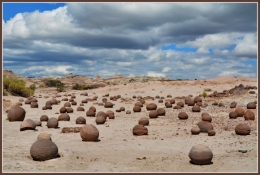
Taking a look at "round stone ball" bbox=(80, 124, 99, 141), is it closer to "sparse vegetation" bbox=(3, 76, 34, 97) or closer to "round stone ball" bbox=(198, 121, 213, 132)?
"round stone ball" bbox=(198, 121, 213, 132)

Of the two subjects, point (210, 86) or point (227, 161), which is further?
point (210, 86)

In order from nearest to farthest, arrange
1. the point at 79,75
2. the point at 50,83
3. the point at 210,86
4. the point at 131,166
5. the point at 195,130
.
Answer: the point at 131,166
the point at 195,130
the point at 210,86
the point at 50,83
the point at 79,75

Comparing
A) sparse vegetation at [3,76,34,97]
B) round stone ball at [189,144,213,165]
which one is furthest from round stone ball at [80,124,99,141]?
sparse vegetation at [3,76,34,97]

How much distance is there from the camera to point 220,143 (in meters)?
13.0

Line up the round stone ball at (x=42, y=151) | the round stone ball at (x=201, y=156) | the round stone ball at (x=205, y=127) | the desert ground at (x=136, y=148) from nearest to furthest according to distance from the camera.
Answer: the desert ground at (x=136, y=148) → the round stone ball at (x=201, y=156) → the round stone ball at (x=42, y=151) → the round stone ball at (x=205, y=127)

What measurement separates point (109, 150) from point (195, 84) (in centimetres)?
3683

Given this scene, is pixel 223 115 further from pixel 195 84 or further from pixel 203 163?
pixel 195 84

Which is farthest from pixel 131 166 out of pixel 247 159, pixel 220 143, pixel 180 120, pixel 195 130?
pixel 180 120

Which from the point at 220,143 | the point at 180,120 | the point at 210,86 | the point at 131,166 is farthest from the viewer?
the point at 210,86

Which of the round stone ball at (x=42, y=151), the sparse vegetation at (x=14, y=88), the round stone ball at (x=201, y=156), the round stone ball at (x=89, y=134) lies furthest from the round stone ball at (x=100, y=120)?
the sparse vegetation at (x=14, y=88)

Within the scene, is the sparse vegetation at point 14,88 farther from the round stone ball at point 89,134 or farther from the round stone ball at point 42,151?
the round stone ball at point 42,151

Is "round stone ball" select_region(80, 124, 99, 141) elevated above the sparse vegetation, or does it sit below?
below

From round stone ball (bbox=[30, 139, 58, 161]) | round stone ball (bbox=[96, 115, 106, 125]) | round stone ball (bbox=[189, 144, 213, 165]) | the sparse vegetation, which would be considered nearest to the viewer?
round stone ball (bbox=[189, 144, 213, 165])

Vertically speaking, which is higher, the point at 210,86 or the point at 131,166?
the point at 210,86
